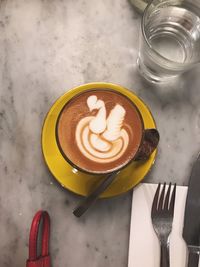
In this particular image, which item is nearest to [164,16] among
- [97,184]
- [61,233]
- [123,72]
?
[123,72]

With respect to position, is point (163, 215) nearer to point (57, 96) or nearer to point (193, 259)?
point (193, 259)

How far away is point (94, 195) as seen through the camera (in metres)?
0.79

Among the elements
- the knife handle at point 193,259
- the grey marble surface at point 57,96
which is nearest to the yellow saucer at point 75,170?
the grey marble surface at point 57,96

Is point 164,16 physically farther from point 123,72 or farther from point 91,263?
point 91,263

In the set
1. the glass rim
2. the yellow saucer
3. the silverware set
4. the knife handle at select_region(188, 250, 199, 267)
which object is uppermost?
the glass rim

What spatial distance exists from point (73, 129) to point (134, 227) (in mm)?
225

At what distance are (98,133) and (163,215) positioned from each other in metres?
0.21

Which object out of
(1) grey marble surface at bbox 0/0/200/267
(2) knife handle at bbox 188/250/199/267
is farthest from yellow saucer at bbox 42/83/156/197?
(2) knife handle at bbox 188/250/199/267

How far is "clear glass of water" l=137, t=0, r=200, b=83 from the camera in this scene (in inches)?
33.9

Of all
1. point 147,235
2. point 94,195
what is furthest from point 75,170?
point 147,235

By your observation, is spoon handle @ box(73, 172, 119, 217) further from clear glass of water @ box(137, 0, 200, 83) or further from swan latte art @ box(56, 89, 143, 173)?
clear glass of water @ box(137, 0, 200, 83)

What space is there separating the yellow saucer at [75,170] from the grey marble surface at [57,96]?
0.11ft

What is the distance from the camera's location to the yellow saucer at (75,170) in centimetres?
83

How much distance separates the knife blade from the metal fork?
3 centimetres
